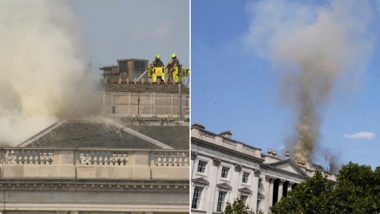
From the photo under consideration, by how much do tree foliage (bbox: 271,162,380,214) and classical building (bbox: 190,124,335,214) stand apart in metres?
5.18

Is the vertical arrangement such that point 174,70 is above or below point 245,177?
above

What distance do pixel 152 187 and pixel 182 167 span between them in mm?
1374

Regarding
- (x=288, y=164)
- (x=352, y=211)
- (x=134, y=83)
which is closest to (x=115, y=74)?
(x=134, y=83)

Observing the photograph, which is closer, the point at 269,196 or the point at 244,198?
the point at 244,198

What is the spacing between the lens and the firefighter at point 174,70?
3903cm

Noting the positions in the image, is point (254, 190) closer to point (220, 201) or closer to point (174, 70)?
point (220, 201)

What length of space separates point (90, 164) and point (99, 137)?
4769mm

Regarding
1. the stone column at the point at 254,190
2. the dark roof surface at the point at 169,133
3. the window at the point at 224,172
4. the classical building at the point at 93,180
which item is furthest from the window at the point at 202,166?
the classical building at the point at 93,180

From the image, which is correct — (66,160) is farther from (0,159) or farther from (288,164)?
(288,164)

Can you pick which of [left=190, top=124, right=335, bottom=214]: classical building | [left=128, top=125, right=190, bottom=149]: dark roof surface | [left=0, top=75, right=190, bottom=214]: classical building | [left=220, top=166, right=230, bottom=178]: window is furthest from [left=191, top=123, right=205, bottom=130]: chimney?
[left=0, top=75, right=190, bottom=214]: classical building

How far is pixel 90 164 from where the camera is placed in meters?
23.5

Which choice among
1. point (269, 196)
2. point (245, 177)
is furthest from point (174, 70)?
point (269, 196)

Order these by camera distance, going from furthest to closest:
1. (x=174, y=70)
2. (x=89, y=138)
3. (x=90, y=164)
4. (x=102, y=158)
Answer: (x=174, y=70)
(x=89, y=138)
(x=102, y=158)
(x=90, y=164)

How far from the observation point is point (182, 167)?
945 inches
